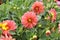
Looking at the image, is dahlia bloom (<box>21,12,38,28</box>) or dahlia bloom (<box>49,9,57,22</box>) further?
dahlia bloom (<box>49,9,57,22</box>)

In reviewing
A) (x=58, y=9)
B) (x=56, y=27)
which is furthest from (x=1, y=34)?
(x=58, y=9)

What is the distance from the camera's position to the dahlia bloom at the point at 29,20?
5.72 feet

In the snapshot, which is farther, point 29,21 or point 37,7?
point 37,7

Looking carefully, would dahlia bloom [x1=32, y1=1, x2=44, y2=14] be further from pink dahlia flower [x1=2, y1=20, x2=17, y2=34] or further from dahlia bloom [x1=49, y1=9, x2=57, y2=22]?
pink dahlia flower [x1=2, y1=20, x2=17, y2=34]

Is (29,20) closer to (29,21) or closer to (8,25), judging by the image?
(29,21)

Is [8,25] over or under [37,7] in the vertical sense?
under

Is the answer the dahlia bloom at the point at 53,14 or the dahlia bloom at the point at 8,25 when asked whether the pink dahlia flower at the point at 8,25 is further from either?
the dahlia bloom at the point at 53,14

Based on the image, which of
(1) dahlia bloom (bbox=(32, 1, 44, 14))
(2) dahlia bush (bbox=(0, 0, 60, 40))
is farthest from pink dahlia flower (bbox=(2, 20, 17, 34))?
(1) dahlia bloom (bbox=(32, 1, 44, 14))

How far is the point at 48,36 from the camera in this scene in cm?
178

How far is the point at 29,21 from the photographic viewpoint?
1746 millimetres

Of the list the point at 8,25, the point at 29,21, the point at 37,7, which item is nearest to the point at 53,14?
the point at 37,7

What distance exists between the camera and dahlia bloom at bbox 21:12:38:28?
5.72 ft

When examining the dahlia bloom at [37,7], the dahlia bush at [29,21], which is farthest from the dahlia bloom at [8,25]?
the dahlia bloom at [37,7]

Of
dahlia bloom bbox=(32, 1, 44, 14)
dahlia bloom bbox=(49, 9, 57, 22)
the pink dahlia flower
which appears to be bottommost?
the pink dahlia flower
